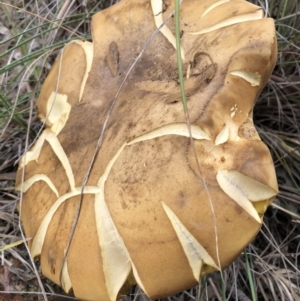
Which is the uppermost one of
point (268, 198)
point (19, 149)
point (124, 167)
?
point (124, 167)

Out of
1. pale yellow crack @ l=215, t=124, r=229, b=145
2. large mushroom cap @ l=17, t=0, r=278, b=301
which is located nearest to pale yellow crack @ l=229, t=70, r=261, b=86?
large mushroom cap @ l=17, t=0, r=278, b=301

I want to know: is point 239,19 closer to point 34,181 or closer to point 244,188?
point 244,188

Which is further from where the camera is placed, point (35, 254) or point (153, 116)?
point (35, 254)

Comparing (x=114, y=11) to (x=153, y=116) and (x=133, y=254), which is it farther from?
(x=133, y=254)

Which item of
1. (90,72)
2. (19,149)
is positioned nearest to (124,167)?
(90,72)

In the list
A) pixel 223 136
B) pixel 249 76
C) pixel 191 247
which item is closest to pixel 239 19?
pixel 249 76

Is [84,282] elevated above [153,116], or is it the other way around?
[153,116]

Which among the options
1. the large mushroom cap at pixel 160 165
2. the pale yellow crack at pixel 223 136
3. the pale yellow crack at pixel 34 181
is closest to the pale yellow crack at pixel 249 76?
the large mushroom cap at pixel 160 165
